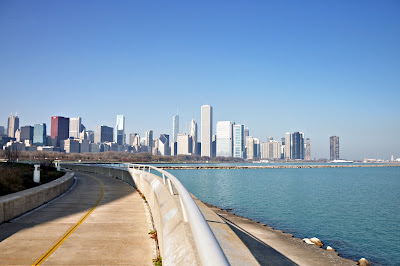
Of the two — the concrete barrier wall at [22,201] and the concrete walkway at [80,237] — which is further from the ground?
the concrete barrier wall at [22,201]

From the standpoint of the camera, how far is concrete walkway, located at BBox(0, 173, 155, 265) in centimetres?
724

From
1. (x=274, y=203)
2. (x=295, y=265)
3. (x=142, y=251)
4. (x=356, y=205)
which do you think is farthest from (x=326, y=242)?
(x=356, y=205)

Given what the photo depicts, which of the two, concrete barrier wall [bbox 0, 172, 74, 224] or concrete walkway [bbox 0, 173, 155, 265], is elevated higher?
concrete barrier wall [bbox 0, 172, 74, 224]

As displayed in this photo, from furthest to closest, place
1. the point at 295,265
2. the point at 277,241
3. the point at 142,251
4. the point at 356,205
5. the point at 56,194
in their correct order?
the point at 356,205, the point at 56,194, the point at 277,241, the point at 295,265, the point at 142,251

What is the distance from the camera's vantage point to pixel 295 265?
11180 millimetres

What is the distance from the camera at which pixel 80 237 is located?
29.6 ft

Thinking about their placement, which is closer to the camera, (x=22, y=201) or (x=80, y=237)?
(x=80, y=237)

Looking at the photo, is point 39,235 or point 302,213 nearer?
point 39,235

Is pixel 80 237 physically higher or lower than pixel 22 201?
lower

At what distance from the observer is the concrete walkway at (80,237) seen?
7.24 meters

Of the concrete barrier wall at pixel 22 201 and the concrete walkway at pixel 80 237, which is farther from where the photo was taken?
the concrete barrier wall at pixel 22 201

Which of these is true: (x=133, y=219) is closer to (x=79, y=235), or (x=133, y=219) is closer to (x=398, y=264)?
(x=79, y=235)

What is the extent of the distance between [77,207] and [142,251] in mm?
7890

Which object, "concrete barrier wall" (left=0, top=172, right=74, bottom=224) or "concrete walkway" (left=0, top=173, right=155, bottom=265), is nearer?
"concrete walkway" (left=0, top=173, right=155, bottom=265)
